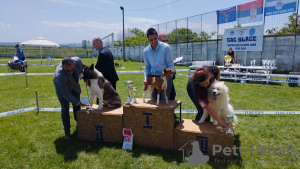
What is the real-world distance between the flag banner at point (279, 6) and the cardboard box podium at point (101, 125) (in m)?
13.2

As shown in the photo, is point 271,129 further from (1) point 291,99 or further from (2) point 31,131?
(2) point 31,131

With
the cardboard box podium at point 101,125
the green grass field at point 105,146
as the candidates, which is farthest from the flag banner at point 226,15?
the cardboard box podium at point 101,125

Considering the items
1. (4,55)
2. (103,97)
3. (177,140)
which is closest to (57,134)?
(103,97)

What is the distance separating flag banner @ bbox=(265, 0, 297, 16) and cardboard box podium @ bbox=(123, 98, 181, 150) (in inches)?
495

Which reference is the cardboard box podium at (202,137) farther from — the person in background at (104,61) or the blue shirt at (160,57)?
the person in background at (104,61)

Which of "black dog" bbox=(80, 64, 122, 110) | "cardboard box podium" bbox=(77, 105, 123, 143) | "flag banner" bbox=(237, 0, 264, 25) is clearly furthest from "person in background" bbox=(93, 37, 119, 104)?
"flag banner" bbox=(237, 0, 264, 25)

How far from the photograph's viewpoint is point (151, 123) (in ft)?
11.9

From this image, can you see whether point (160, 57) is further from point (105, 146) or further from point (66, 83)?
point (105, 146)

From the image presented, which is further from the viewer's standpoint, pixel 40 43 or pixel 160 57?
pixel 40 43

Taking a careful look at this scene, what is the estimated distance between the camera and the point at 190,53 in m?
20.5

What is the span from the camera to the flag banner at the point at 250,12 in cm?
1343

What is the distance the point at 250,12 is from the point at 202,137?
1381 cm

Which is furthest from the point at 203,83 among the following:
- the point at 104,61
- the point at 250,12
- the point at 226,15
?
the point at 226,15

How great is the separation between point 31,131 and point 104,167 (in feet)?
8.27
